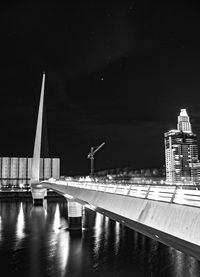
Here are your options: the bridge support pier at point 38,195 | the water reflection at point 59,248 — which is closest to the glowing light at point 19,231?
the water reflection at point 59,248

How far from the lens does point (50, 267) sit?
76.3ft

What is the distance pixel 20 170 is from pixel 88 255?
128532 millimetres

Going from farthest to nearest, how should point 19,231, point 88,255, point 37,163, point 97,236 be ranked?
point 37,163 < point 19,231 < point 97,236 < point 88,255

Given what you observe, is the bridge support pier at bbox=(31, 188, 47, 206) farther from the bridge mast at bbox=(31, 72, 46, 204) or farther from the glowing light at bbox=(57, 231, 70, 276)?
the glowing light at bbox=(57, 231, 70, 276)

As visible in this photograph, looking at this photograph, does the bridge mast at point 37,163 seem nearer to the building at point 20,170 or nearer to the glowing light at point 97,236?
the glowing light at point 97,236

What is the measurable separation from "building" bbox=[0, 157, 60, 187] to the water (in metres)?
109

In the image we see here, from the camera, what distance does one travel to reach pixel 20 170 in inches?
5832

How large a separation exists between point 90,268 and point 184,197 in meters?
17.3

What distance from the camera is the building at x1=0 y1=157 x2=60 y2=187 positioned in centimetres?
14412

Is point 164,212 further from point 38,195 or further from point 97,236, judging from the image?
point 38,195

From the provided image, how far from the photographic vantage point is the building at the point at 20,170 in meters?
144

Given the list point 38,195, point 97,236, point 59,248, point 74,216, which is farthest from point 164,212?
point 38,195

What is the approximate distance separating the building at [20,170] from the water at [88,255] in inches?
4279

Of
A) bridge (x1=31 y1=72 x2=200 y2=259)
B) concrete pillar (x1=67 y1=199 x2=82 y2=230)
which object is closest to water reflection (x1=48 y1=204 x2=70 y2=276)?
concrete pillar (x1=67 y1=199 x2=82 y2=230)
